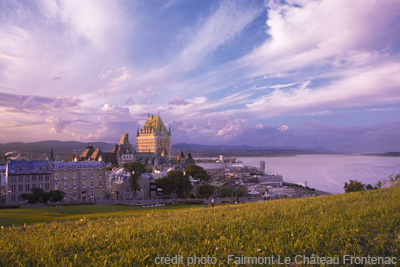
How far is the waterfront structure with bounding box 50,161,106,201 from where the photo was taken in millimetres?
36312

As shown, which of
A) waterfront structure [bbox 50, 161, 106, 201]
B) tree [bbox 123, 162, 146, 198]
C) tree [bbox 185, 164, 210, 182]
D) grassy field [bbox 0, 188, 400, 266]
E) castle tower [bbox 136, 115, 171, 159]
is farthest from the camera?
castle tower [bbox 136, 115, 171, 159]

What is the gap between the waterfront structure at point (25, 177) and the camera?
108 feet

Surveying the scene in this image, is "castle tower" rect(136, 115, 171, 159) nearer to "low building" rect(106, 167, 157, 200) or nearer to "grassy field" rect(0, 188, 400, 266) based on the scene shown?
"low building" rect(106, 167, 157, 200)

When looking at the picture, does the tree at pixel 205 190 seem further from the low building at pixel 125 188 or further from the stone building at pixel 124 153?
the stone building at pixel 124 153

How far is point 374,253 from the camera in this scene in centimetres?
389

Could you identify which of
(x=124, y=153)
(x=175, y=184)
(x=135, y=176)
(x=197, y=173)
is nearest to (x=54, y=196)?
(x=135, y=176)

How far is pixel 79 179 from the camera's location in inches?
1480

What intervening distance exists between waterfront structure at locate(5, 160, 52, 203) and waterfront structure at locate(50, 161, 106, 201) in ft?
2.94

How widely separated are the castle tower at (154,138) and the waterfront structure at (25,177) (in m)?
81.1

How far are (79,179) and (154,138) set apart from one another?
8246 centimetres

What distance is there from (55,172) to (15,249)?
36.1 metres

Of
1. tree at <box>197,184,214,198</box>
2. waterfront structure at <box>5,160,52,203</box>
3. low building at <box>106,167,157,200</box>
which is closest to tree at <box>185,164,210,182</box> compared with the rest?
tree at <box>197,184,214,198</box>

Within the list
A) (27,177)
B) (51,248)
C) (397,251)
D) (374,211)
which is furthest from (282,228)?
(27,177)

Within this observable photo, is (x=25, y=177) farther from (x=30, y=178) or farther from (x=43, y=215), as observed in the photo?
(x=43, y=215)
